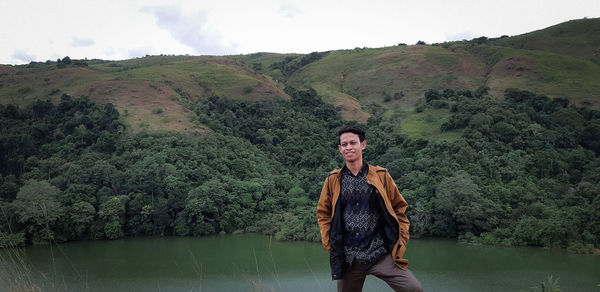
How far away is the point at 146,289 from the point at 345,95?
44.8 metres

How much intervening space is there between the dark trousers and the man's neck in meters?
0.65

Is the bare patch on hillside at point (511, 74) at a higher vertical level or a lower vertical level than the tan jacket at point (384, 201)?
higher

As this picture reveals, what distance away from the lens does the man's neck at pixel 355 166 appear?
3139mm

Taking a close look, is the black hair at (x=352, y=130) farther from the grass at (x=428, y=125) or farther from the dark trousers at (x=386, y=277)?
the grass at (x=428, y=125)

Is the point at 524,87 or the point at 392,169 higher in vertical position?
the point at 524,87

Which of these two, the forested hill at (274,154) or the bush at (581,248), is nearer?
the bush at (581,248)

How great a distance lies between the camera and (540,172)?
1195 inches

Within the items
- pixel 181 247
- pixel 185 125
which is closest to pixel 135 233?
pixel 181 247

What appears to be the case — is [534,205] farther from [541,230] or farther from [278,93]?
[278,93]

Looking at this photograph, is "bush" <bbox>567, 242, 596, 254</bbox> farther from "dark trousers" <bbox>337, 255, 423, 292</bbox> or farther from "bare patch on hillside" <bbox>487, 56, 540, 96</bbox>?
"bare patch on hillside" <bbox>487, 56, 540, 96</bbox>

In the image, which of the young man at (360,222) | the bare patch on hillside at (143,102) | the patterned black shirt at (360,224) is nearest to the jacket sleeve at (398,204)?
the young man at (360,222)

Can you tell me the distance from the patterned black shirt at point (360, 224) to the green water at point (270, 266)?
12.4 meters

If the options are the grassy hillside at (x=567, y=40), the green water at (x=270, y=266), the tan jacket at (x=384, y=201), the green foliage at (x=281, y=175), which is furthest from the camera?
the grassy hillside at (x=567, y=40)

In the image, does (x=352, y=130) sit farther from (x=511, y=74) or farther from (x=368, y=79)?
(x=368, y=79)
